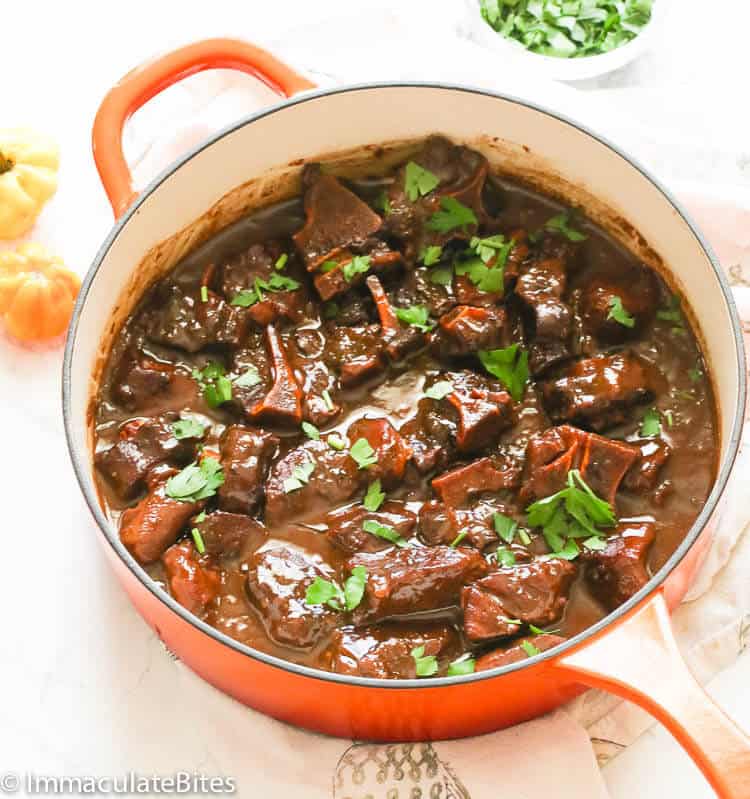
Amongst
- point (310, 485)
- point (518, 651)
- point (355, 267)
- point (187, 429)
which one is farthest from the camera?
point (355, 267)

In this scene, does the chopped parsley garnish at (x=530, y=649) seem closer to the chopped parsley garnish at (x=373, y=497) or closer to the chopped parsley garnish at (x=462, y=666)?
the chopped parsley garnish at (x=462, y=666)

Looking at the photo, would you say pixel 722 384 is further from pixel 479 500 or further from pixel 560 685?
pixel 560 685

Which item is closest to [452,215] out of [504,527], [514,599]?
[504,527]

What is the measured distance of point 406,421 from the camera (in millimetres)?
3947

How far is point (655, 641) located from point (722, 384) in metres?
1.07

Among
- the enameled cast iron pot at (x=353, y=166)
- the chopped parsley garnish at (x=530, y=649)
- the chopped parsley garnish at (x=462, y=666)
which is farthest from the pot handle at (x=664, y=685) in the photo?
the chopped parsley garnish at (x=462, y=666)

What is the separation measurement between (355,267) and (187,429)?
2.44 feet

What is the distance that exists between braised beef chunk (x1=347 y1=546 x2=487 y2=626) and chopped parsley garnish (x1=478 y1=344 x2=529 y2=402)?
60cm

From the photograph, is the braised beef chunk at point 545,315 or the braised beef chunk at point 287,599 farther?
the braised beef chunk at point 545,315

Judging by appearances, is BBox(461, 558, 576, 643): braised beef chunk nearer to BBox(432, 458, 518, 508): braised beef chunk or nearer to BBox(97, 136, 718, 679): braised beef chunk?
BBox(97, 136, 718, 679): braised beef chunk

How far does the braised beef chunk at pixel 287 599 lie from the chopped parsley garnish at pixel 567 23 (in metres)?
2.31

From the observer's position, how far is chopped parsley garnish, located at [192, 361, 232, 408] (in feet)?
12.9

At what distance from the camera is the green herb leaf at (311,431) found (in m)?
3.89

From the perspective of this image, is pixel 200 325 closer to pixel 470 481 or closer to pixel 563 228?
pixel 470 481
